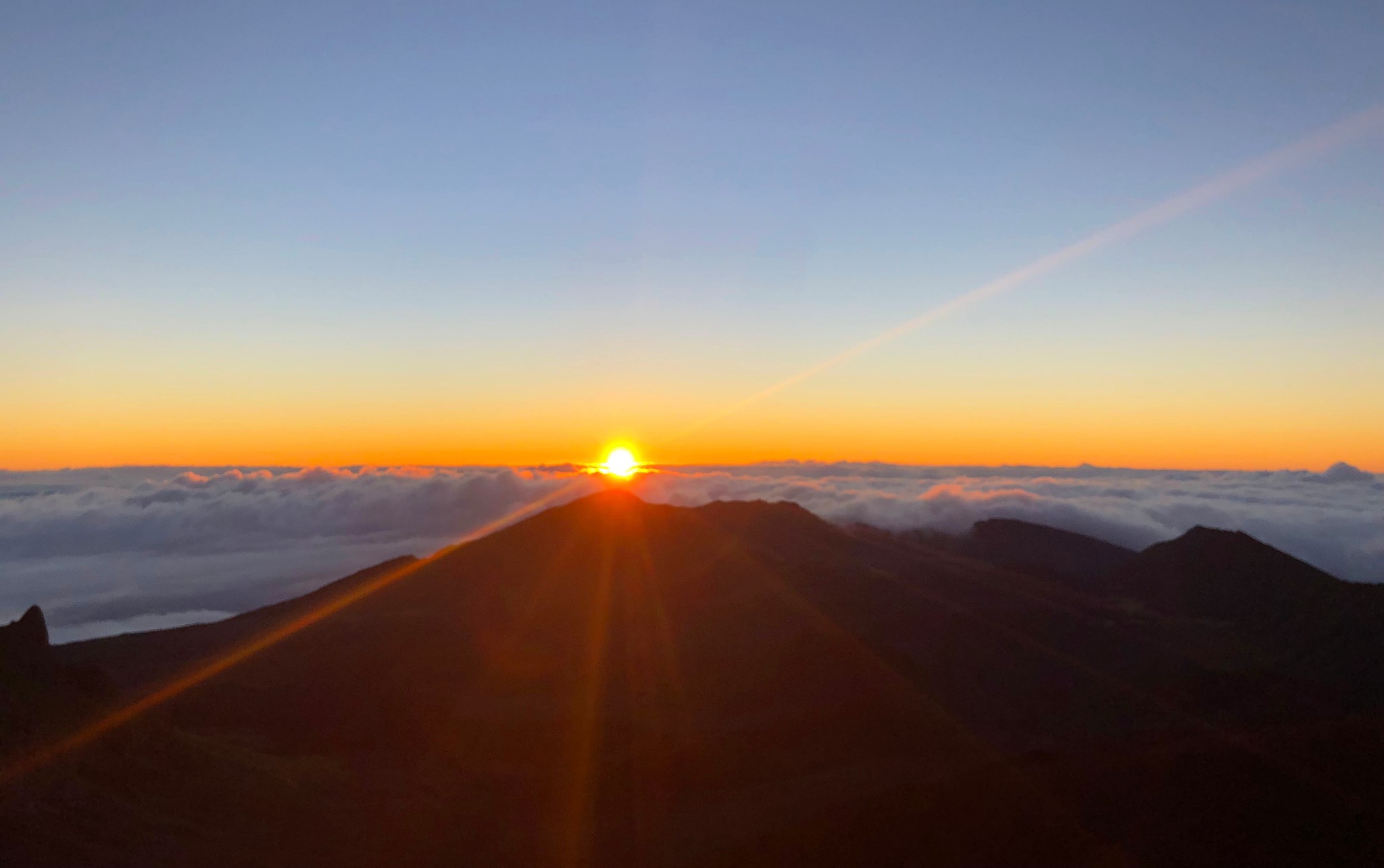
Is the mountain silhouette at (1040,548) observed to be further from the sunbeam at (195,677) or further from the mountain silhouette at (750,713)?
the sunbeam at (195,677)

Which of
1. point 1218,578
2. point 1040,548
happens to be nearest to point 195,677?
point 1218,578

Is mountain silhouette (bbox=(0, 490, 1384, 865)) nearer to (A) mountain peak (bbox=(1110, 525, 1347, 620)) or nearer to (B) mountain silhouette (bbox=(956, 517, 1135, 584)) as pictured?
(A) mountain peak (bbox=(1110, 525, 1347, 620))

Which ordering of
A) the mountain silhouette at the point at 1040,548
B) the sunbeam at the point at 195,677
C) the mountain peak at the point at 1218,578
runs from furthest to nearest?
the mountain silhouette at the point at 1040,548, the mountain peak at the point at 1218,578, the sunbeam at the point at 195,677

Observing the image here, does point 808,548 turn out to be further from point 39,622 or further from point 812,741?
point 39,622

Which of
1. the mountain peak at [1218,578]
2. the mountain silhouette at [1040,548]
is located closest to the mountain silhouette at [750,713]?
the mountain peak at [1218,578]

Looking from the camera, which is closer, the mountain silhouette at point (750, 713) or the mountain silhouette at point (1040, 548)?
the mountain silhouette at point (750, 713)

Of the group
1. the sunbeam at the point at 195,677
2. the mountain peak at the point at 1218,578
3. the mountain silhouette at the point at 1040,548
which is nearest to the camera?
the sunbeam at the point at 195,677

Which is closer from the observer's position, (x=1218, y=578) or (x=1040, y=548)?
(x=1218, y=578)

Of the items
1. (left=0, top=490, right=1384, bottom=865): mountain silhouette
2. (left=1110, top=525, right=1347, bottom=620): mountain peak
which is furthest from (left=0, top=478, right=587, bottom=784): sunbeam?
(left=1110, top=525, right=1347, bottom=620): mountain peak

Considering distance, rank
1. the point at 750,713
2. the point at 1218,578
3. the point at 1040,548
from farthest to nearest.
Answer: the point at 1040,548, the point at 1218,578, the point at 750,713

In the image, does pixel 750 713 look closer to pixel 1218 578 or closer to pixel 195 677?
pixel 195 677
